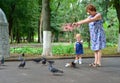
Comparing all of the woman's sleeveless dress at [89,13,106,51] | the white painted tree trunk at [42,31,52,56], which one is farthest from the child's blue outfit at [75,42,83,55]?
the white painted tree trunk at [42,31,52,56]

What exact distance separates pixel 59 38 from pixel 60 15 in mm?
20239

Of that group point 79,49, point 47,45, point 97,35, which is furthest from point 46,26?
point 97,35

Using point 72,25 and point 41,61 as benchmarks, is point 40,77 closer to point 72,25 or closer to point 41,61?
point 72,25

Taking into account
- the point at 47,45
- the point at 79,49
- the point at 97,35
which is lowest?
the point at 79,49

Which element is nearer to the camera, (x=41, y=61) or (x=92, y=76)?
(x=92, y=76)

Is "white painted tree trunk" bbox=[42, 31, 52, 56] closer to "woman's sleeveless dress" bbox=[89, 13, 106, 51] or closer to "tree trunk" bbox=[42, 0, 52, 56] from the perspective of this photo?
"tree trunk" bbox=[42, 0, 52, 56]

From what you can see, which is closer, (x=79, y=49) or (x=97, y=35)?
(x=97, y=35)

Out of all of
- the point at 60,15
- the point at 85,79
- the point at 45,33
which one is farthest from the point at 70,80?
the point at 60,15

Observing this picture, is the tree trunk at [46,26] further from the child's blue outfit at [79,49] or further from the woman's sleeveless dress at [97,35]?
the woman's sleeveless dress at [97,35]

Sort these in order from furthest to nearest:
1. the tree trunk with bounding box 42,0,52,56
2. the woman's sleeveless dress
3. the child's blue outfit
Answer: the tree trunk with bounding box 42,0,52,56
the child's blue outfit
the woman's sleeveless dress

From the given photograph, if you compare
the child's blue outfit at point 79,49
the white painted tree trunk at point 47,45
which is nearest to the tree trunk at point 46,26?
the white painted tree trunk at point 47,45

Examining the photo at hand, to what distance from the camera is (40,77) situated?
814 cm

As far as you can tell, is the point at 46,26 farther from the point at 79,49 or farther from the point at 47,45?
the point at 79,49

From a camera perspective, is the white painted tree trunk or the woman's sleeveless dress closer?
the woman's sleeveless dress
